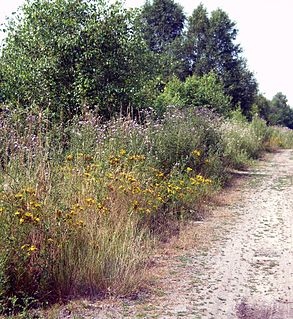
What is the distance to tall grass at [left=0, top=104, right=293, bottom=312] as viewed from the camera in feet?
14.4

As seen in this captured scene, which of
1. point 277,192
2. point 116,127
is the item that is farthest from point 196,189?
point 277,192

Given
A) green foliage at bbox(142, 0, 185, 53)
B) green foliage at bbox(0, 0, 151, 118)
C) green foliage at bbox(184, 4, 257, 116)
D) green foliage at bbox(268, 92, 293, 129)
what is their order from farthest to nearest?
green foliage at bbox(268, 92, 293, 129) < green foliage at bbox(142, 0, 185, 53) < green foliage at bbox(184, 4, 257, 116) < green foliage at bbox(0, 0, 151, 118)

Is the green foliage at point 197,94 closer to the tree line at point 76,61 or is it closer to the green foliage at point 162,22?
the tree line at point 76,61

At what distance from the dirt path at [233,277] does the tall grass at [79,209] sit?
384 mm

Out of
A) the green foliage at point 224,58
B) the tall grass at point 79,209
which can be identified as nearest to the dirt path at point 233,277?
the tall grass at point 79,209

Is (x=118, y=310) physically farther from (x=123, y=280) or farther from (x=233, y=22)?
(x=233, y=22)

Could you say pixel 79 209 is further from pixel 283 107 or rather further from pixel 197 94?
pixel 283 107

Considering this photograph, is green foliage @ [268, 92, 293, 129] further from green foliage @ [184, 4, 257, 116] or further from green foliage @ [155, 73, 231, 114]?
green foliage @ [155, 73, 231, 114]

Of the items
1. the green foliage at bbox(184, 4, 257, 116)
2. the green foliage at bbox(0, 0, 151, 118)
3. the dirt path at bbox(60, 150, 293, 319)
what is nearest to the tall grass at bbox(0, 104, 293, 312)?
the dirt path at bbox(60, 150, 293, 319)

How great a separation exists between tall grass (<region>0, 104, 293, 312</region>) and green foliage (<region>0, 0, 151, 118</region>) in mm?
2564

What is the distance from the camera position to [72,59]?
11.3 metres

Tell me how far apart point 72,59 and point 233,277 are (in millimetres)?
7401

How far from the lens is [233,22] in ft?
125

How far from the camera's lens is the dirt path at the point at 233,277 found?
14.7 feet
